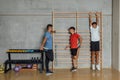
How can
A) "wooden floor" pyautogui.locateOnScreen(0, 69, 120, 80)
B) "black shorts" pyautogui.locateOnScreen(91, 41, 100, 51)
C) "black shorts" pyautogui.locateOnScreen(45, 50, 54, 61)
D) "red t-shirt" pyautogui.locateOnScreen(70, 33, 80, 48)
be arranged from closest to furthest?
"wooden floor" pyautogui.locateOnScreen(0, 69, 120, 80) → "black shorts" pyautogui.locateOnScreen(45, 50, 54, 61) → "red t-shirt" pyautogui.locateOnScreen(70, 33, 80, 48) → "black shorts" pyautogui.locateOnScreen(91, 41, 100, 51)

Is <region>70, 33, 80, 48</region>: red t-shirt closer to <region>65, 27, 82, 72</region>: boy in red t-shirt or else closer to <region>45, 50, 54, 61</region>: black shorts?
<region>65, 27, 82, 72</region>: boy in red t-shirt

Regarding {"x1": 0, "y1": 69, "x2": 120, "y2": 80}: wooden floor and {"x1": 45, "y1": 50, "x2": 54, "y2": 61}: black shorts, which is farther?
{"x1": 45, "y1": 50, "x2": 54, "y2": 61}: black shorts

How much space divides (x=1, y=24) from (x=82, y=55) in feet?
8.97

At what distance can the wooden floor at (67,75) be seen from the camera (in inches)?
272

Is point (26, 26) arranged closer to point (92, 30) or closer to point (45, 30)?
point (45, 30)

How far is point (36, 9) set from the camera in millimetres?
8172

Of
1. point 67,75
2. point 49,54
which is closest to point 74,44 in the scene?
point 49,54

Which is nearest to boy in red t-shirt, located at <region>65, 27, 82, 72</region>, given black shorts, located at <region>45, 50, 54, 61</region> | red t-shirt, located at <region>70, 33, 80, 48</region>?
red t-shirt, located at <region>70, 33, 80, 48</region>

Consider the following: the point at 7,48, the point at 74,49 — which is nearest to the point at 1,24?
the point at 7,48

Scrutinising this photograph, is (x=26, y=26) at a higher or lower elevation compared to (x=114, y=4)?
lower

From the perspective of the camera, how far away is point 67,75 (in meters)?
7.32

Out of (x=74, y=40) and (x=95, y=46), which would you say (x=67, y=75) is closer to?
(x=74, y=40)

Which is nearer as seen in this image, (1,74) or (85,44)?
(1,74)

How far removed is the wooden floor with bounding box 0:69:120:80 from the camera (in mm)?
6910
